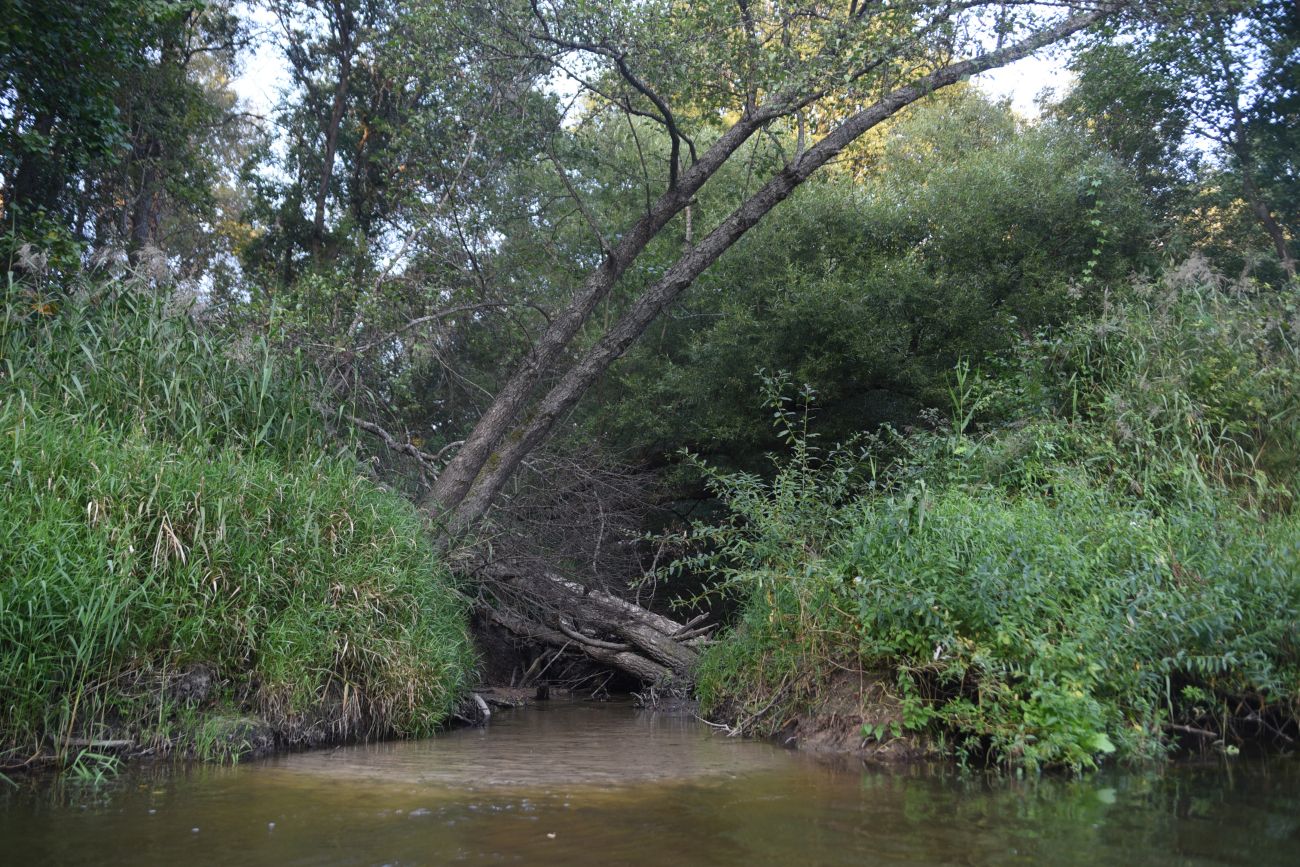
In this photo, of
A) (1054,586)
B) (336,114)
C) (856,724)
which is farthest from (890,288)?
(336,114)

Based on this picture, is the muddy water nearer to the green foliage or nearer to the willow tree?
the willow tree

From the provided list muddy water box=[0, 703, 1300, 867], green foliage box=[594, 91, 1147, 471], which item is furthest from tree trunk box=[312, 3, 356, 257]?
muddy water box=[0, 703, 1300, 867]

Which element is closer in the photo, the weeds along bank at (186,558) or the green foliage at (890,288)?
the weeds along bank at (186,558)

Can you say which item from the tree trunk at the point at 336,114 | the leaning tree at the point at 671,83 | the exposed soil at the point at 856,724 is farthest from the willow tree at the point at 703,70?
the tree trunk at the point at 336,114

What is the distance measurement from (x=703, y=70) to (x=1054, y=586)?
22.4 feet

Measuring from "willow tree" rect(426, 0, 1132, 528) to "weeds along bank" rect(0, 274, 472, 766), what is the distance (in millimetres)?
2544

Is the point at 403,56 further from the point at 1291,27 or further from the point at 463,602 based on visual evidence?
the point at 1291,27

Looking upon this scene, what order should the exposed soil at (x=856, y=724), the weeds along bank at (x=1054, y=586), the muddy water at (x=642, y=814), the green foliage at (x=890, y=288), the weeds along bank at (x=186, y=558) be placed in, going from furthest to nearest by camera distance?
1. the green foliage at (x=890, y=288)
2. the exposed soil at (x=856, y=724)
3. the weeds along bank at (x=1054, y=586)
4. the weeds along bank at (x=186, y=558)
5. the muddy water at (x=642, y=814)

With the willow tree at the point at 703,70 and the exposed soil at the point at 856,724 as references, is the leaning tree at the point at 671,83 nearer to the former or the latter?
the willow tree at the point at 703,70

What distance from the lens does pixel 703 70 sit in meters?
10.0

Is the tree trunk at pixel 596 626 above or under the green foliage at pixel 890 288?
under

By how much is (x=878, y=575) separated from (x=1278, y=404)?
5075mm

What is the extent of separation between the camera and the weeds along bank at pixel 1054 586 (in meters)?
5.22

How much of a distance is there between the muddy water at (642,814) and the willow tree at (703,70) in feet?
15.5
